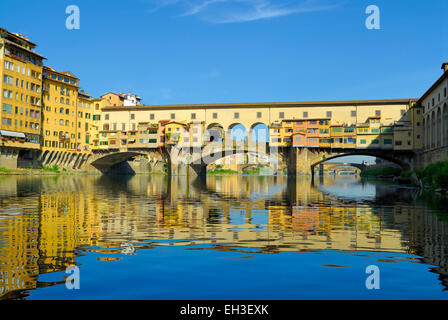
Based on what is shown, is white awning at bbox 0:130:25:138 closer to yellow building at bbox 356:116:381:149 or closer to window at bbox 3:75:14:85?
window at bbox 3:75:14:85

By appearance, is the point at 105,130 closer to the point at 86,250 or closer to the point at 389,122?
the point at 389,122

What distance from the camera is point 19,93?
2409 inches

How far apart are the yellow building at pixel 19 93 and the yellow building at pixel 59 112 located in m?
3.55

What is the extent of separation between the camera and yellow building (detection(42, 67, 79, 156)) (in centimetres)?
6912

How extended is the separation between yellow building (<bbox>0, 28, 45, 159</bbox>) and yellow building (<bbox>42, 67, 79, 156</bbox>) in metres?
3.55

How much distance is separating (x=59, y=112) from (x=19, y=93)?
36.6 ft

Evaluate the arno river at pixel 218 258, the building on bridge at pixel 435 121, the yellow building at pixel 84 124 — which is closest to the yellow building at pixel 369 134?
the building on bridge at pixel 435 121

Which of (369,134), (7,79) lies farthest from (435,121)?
(7,79)

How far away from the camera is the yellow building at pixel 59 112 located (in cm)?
6912

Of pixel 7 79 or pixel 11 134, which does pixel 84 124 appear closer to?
pixel 11 134

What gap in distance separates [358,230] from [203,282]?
6.55 metres

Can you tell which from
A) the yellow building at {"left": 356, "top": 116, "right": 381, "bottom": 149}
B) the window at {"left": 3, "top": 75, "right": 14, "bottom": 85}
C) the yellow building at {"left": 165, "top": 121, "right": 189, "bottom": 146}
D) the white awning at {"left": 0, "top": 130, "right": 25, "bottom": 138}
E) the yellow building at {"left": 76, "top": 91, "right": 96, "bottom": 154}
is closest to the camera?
the white awning at {"left": 0, "top": 130, "right": 25, "bottom": 138}

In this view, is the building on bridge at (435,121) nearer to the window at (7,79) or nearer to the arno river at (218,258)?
the arno river at (218,258)

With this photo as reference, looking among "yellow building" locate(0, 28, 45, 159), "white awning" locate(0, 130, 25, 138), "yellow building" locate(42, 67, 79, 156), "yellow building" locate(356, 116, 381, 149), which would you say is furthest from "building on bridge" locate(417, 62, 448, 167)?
"yellow building" locate(42, 67, 79, 156)
